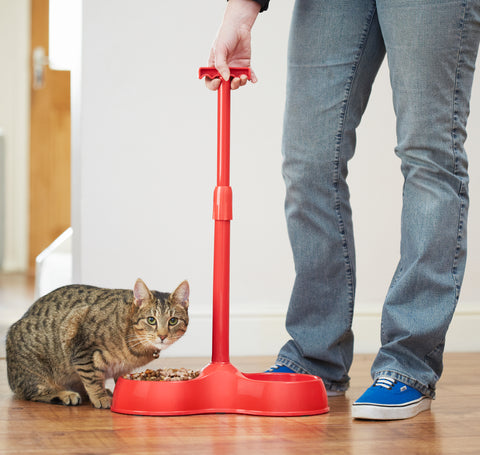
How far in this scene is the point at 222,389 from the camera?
1.30 m

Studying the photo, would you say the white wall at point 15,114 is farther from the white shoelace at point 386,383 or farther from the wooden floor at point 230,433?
the white shoelace at point 386,383

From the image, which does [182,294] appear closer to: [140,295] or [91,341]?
[140,295]

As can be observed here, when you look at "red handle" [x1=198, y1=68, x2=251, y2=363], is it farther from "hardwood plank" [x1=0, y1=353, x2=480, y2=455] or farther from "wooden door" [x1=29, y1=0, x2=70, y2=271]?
"wooden door" [x1=29, y1=0, x2=70, y2=271]

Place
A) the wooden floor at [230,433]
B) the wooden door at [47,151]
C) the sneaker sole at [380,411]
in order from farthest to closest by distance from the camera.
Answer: the wooden door at [47,151], the sneaker sole at [380,411], the wooden floor at [230,433]

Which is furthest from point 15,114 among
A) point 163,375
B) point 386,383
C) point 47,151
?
point 386,383

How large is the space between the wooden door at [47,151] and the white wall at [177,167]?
3550 millimetres

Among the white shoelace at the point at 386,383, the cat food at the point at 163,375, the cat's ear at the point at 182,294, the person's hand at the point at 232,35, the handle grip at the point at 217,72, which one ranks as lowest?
the cat food at the point at 163,375

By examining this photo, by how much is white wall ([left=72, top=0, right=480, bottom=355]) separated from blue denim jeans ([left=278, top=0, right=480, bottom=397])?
2.15 ft

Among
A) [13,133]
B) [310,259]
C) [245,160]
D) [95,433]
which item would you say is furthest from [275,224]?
[13,133]

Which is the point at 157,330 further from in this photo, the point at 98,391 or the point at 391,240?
the point at 391,240

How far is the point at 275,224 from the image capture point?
2.19 meters

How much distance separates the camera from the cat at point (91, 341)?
4.58 ft

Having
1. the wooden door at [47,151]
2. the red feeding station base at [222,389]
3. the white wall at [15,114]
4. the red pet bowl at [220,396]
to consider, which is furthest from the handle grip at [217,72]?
the white wall at [15,114]

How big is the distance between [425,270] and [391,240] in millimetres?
962
